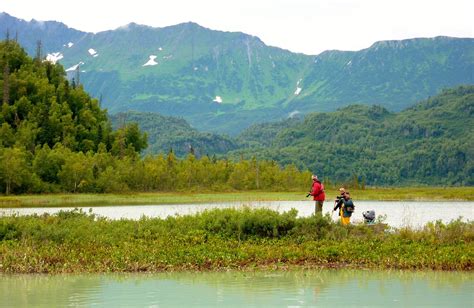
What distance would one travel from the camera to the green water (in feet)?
82.8

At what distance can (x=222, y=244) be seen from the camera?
116ft

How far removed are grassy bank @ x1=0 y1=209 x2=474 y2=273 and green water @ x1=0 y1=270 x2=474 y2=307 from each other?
110 cm

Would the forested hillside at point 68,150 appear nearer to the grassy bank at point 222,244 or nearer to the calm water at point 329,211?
the calm water at point 329,211

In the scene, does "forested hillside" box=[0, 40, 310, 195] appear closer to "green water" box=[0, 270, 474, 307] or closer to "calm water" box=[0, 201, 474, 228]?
"calm water" box=[0, 201, 474, 228]

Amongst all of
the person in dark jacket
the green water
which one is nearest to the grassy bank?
the green water

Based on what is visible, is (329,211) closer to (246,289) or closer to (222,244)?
(222,244)

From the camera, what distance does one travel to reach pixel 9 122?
136m

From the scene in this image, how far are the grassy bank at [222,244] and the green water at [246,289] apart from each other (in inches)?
43.3

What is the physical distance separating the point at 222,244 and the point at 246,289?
25.8ft

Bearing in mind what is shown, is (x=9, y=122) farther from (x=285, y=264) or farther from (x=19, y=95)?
(x=285, y=264)

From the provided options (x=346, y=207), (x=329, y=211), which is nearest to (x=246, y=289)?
(x=346, y=207)

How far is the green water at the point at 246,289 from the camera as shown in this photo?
82.8 feet

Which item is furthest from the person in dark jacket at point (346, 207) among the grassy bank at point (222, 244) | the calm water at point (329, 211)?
the calm water at point (329, 211)

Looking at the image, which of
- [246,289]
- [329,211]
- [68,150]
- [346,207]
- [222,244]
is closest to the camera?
[246,289]
